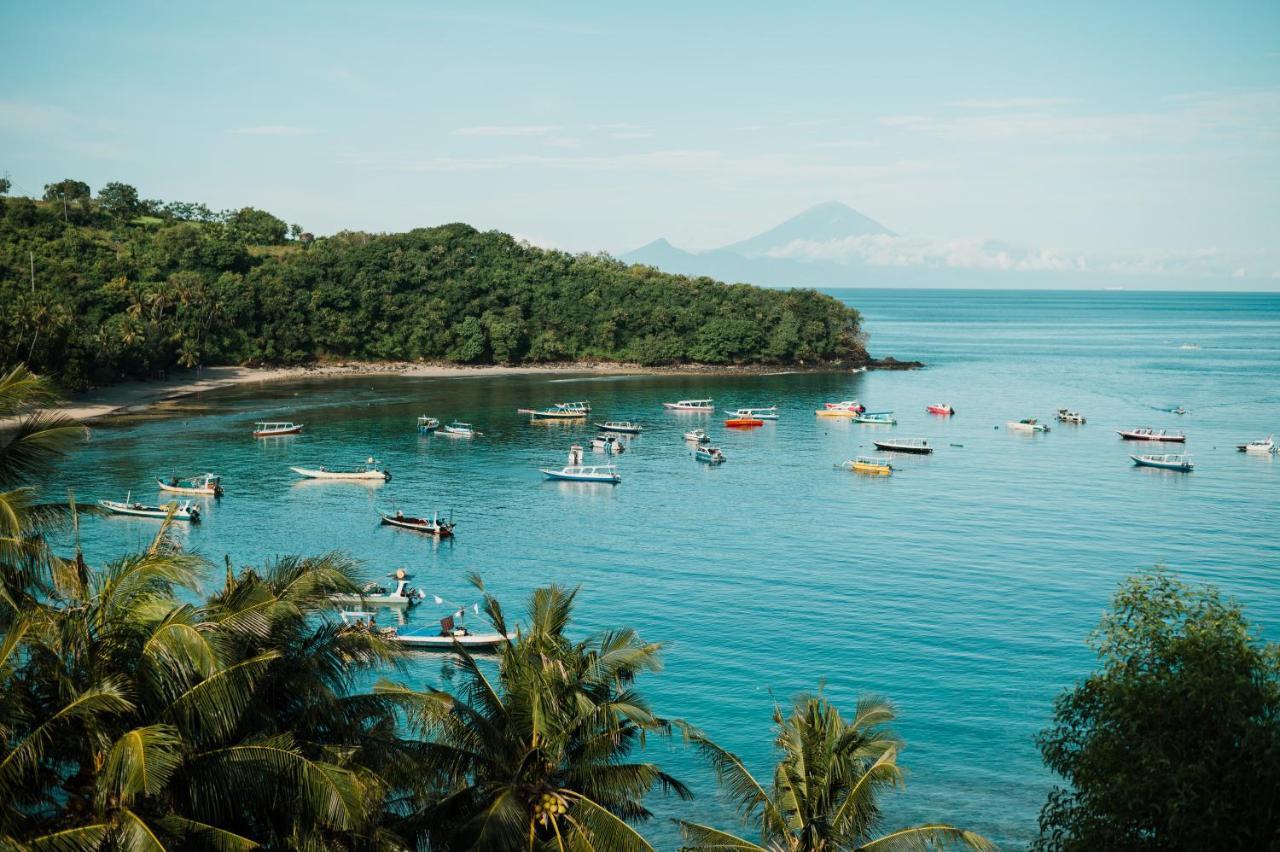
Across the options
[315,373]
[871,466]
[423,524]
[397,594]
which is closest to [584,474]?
[423,524]

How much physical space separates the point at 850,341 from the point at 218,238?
319ft

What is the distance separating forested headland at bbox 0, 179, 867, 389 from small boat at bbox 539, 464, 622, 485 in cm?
5798

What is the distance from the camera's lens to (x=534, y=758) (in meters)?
19.8

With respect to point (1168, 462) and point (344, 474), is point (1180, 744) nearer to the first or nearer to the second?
point (344, 474)

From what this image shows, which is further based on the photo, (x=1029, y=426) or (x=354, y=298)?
(x=354, y=298)

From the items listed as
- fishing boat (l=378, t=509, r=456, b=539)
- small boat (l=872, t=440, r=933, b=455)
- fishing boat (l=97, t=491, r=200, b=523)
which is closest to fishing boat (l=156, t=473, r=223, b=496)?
fishing boat (l=97, t=491, r=200, b=523)

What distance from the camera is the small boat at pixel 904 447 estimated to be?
327 feet

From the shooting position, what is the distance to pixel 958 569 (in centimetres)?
6097

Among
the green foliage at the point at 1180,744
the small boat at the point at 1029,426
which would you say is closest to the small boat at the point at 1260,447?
the small boat at the point at 1029,426

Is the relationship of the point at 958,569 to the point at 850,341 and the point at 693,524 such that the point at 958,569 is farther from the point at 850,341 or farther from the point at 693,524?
the point at 850,341

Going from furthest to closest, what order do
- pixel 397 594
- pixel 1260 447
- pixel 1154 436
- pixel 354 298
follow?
1. pixel 354 298
2. pixel 1154 436
3. pixel 1260 447
4. pixel 397 594

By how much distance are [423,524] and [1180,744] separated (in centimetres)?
5411

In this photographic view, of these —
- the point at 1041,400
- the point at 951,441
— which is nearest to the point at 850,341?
the point at 1041,400

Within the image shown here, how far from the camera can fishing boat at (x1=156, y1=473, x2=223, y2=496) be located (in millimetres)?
75438
